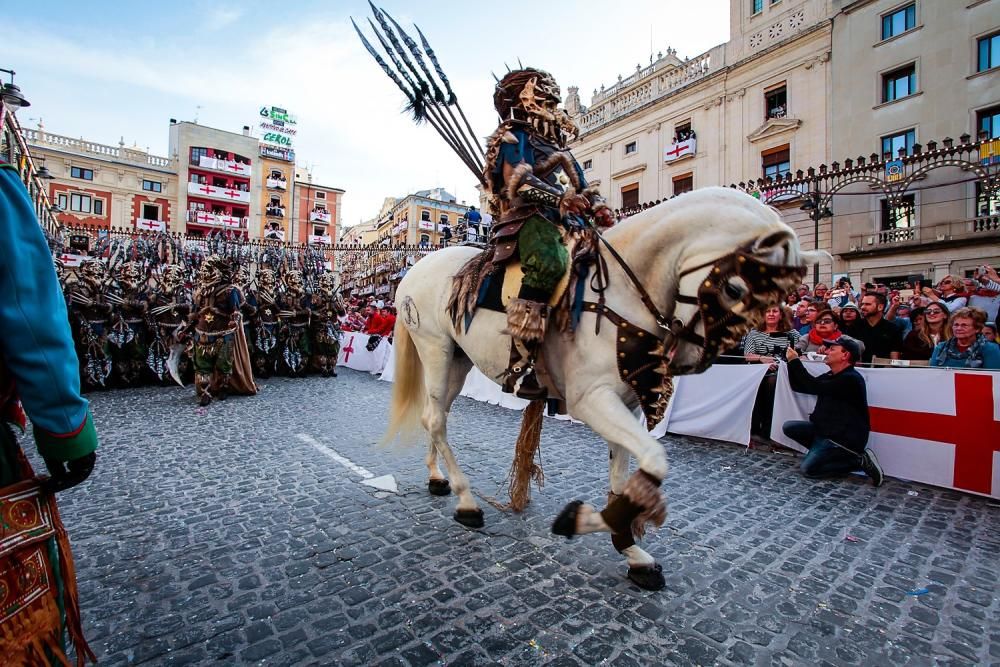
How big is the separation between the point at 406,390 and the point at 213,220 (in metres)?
49.2

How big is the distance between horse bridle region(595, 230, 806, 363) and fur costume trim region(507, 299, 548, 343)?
59 cm

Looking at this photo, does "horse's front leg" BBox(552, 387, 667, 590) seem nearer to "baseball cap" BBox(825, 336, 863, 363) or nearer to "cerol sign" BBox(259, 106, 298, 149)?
"baseball cap" BBox(825, 336, 863, 363)

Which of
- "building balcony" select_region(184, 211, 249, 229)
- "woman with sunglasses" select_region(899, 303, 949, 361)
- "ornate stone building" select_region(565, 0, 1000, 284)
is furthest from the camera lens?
"building balcony" select_region(184, 211, 249, 229)

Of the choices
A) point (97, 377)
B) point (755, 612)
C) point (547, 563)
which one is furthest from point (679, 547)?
point (97, 377)

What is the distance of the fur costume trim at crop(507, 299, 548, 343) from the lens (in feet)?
8.95

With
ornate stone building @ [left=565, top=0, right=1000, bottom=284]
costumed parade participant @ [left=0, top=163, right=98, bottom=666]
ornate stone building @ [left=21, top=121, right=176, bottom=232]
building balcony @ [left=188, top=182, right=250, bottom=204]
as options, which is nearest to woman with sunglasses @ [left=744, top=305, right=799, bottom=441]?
costumed parade participant @ [left=0, top=163, right=98, bottom=666]

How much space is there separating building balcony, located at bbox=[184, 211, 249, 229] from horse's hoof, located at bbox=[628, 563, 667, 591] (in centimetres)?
5142

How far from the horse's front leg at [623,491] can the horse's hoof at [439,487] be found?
74.8 inches

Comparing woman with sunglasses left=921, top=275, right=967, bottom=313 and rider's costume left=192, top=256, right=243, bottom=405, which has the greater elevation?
woman with sunglasses left=921, top=275, right=967, bottom=313

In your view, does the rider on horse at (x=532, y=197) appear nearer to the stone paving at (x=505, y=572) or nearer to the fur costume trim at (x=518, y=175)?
the fur costume trim at (x=518, y=175)

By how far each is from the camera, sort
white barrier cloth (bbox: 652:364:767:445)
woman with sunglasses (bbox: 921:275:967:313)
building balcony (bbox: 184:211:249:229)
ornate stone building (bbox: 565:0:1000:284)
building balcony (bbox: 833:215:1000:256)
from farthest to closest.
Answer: building balcony (bbox: 184:211:249:229) < ornate stone building (bbox: 565:0:1000:284) < building balcony (bbox: 833:215:1000:256) < woman with sunglasses (bbox: 921:275:967:313) < white barrier cloth (bbox: 652:364:767:445)

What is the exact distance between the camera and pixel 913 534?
3561mm

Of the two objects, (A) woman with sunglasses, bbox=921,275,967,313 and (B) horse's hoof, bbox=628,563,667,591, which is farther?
(A) woman with sunglasses, bbox=921,275,967,313

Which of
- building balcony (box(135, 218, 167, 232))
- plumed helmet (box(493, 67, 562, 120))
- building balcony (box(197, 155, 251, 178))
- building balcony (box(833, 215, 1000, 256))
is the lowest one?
plumed helmet (box(493, 67, 562, 120))
